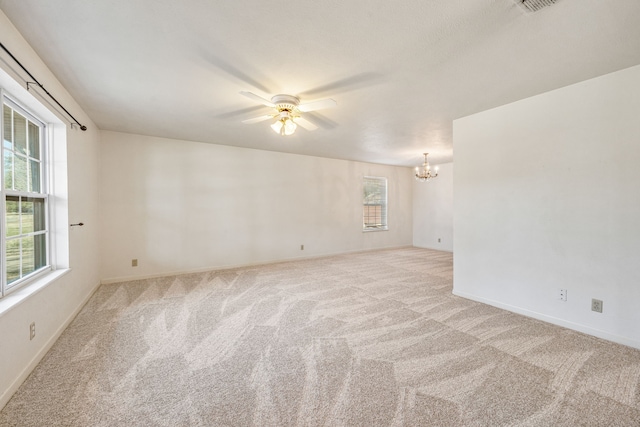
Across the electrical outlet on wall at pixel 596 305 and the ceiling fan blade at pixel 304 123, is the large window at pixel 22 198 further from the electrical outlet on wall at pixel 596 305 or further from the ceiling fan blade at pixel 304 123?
the electrical outlet on wall at pixel 596 305

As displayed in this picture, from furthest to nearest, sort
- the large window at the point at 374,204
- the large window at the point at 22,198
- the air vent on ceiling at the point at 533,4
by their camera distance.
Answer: the large window at the point at 374,204, the large window at the point at 22,198, the air vent on ceiling at the point at 533,4

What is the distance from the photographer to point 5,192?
78.2 inches

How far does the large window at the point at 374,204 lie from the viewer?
745 cm

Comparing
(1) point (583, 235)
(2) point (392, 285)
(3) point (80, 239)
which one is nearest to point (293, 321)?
(2) point (392, 285)

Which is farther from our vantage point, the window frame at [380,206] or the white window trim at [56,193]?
the window frame at [380,206]

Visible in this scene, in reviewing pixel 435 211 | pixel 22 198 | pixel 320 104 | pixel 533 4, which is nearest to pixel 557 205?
pixel 533 4

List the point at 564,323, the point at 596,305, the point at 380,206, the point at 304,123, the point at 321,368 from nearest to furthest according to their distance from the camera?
the point at 321,368 < the point at 596,305 < the point at 564,323 < the point at 304,123 < the point at 380,206

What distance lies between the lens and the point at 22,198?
2.32 m

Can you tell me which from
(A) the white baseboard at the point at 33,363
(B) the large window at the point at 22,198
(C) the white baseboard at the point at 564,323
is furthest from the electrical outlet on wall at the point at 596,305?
(B) the large window at the point at 22,198

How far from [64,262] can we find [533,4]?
14.9 ft

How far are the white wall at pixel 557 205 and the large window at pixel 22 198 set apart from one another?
4641mm

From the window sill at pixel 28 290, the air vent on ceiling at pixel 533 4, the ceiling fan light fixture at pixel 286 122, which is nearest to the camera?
the air vent on ceiling at pixel 533 4

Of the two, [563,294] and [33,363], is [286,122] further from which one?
[563,294]

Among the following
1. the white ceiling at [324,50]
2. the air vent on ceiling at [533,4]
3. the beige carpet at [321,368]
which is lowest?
the beige carpet at [321,368]
